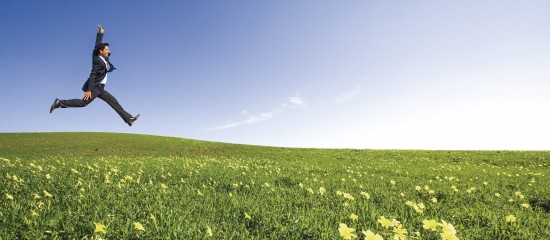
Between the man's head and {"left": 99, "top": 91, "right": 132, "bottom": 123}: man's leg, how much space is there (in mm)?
1000

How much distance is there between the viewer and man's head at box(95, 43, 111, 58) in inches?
317

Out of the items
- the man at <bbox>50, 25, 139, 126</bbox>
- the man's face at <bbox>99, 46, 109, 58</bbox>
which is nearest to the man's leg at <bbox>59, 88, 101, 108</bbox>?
the man at <bbox>50, 25, 139, 126</bbox>

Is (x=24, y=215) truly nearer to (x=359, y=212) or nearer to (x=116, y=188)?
(x=116, y=188)

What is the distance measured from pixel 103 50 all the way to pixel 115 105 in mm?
1576

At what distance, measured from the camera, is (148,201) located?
463 cm

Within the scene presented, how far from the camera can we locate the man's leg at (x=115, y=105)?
8.49 metres

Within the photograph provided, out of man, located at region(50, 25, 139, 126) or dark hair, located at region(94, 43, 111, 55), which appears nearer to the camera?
man, located at region(50, 25, 139, 126)

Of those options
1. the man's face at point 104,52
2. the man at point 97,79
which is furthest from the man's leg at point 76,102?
the man's face at point 104,52

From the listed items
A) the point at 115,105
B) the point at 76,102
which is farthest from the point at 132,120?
the point at 76,102

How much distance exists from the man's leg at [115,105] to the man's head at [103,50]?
39.4 inches

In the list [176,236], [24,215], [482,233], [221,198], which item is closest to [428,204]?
[482,233]

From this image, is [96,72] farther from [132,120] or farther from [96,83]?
[132,120]

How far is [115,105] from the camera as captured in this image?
29.1 feet

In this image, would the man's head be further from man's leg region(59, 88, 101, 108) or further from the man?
man's leg region(59, 88, 101, 108)
